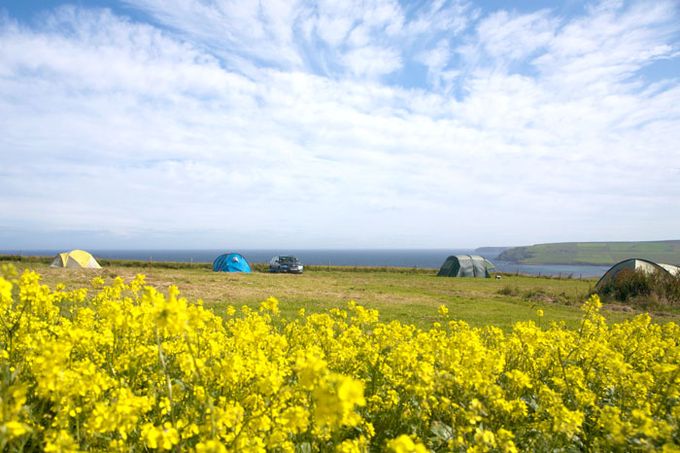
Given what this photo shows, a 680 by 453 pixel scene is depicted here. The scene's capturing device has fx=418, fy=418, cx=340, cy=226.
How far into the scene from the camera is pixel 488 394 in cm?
369

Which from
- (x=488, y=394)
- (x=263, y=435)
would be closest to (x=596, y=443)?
(x=488, y=394)

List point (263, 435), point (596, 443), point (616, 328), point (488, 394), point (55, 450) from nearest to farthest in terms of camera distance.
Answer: point (55, 450)
point (263, 435)
point (596, 443)
point (488, 394)
point (616, 328)

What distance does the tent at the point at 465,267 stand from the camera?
40.4 m

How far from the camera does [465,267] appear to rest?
4072 centimetres

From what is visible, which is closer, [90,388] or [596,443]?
[90,388]

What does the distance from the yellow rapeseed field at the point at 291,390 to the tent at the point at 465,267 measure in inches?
1366

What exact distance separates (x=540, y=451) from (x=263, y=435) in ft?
7.65

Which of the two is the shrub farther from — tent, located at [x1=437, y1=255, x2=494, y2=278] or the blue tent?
the blue tent

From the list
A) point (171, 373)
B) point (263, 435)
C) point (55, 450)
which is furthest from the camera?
point (171, 373)

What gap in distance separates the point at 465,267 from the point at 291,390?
39511 millimetres

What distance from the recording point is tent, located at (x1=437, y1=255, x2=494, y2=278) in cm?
4041

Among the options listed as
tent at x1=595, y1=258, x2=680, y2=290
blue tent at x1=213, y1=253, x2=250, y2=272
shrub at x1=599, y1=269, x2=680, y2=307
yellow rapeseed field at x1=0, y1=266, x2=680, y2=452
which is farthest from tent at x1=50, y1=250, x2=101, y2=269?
tent at x1=595, y1=258, x2=680, y2=290

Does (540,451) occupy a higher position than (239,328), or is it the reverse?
(239,328)

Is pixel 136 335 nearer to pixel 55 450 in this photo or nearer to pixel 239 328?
pixel 239 328
